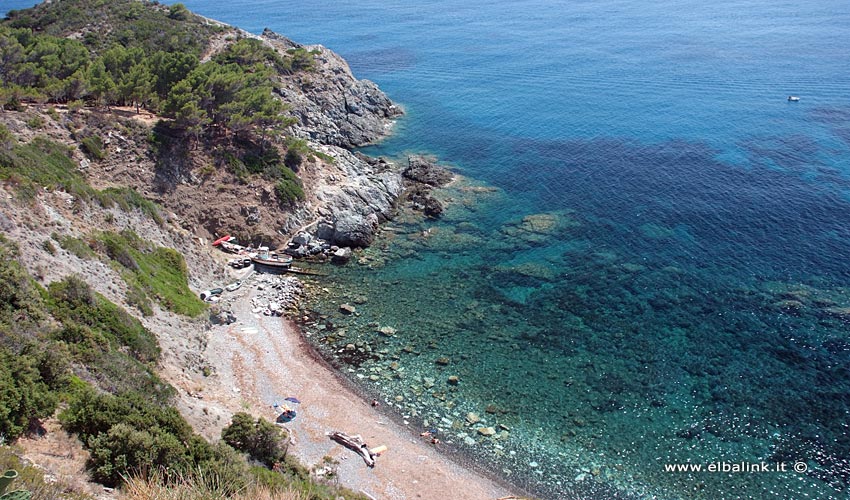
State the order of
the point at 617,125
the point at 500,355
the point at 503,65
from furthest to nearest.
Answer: the point at 503,65 → the point at 617,125 → the point at 500,355

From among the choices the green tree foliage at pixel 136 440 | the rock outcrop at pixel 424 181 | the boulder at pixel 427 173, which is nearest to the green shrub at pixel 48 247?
the green tree foliage at pixel 136 440

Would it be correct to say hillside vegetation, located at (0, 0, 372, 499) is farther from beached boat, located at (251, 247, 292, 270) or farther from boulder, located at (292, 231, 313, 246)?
beached boat, located at (251, 247, 292, 270)

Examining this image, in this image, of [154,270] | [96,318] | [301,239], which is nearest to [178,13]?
[301,239]

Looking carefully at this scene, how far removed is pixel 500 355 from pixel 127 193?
111 feet

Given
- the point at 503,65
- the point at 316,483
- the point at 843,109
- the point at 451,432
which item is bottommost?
the point at 451,432

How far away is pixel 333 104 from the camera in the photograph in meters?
86.0

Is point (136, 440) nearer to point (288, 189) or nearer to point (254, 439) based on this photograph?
point (254, 439)

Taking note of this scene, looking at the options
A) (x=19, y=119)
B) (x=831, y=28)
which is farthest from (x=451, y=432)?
(x=831, y=28)

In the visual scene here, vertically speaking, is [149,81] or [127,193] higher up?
[149,81]

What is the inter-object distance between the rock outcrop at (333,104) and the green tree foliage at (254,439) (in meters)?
51.3

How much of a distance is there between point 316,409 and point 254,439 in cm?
839

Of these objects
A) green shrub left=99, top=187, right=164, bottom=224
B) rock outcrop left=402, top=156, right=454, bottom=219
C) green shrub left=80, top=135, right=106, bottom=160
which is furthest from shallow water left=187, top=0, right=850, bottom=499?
green shrub left=80, top=135, right=106, bottom=160

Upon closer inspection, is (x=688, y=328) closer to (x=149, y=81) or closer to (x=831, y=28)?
(x=149, y=81)

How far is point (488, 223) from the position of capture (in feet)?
205
